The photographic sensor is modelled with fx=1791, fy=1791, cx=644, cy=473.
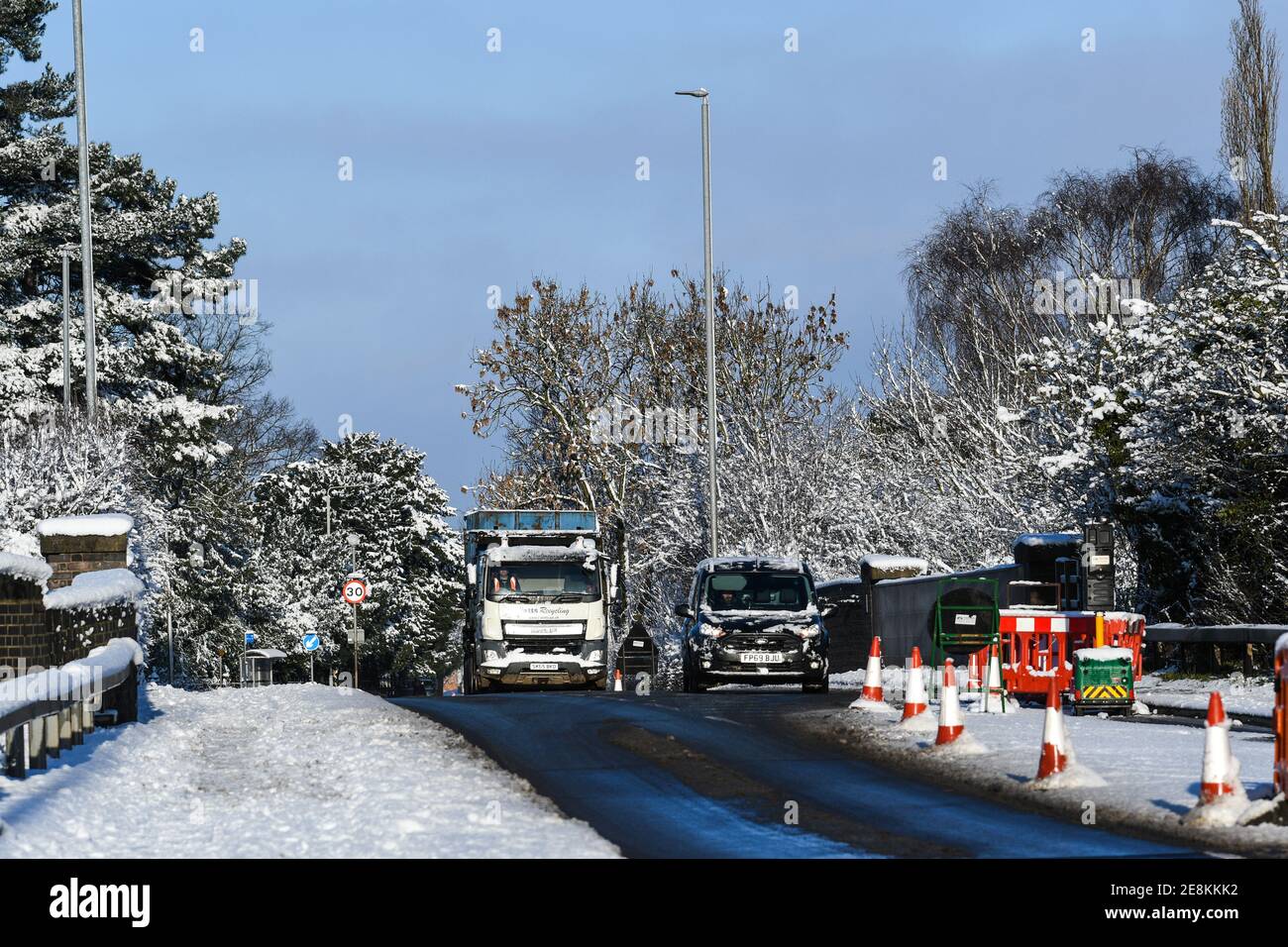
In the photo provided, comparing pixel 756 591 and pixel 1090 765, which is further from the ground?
pixel 756 591

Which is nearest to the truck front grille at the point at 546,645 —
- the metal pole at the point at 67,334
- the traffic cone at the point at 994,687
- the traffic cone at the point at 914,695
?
the traffic cone at the point at 994,687

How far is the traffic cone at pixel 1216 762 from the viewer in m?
10.9

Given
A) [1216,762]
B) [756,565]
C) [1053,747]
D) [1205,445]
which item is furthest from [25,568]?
[1205,445]

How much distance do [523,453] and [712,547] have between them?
22151mm

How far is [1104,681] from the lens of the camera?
20.3 m

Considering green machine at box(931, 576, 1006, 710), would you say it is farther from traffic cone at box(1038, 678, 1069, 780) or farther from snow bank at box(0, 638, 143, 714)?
snow bank at box(0, 638, 143, 714)

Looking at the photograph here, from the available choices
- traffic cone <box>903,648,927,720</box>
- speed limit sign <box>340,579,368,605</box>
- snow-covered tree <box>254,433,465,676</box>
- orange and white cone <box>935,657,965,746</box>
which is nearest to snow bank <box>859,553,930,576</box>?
traffic cone <box>903,648,927,720</box>

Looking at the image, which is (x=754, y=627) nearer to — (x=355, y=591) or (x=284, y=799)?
(x=284, y=799)

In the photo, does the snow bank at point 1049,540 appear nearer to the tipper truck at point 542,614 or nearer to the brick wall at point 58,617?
the tipper truck at point 542,614

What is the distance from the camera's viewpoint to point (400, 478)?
9456 centimetres

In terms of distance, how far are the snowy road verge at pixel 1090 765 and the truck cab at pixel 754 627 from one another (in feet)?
21.1

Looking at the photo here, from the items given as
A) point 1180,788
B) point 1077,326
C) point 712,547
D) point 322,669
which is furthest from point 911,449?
point 322,669

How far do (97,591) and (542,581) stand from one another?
517 inches
